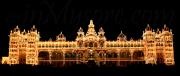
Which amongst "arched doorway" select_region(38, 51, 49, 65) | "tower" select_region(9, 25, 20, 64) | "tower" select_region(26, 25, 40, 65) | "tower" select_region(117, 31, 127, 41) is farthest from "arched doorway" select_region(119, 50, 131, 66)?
"tower" select_region(9, 25, 20, 64)

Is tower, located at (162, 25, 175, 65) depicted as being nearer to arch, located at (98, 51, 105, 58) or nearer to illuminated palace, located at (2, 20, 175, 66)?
illuminated palace, located at (2, 20, 175, 66)

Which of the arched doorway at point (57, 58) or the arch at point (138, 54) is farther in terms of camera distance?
the arch at point (138, 54)

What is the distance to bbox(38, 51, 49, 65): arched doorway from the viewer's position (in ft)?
120

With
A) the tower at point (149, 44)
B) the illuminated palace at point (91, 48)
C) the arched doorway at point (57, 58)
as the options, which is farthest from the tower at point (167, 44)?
the arched doorway at point (57, 58)

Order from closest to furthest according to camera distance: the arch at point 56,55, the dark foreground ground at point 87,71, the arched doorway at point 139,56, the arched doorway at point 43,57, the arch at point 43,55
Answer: the dark foreground ground at point 87,71 < the arched doorway at point 139,56 < the arched doorway at point 43,57 < the arch at point 56,55 < the arch at point 43,55

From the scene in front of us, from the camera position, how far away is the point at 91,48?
36.9 meters

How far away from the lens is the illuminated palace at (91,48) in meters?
36.5

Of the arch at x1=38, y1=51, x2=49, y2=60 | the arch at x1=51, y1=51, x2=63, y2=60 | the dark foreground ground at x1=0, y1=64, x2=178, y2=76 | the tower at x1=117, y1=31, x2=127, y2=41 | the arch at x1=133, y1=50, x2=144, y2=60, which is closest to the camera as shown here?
the dark foreground ground at x1=0, y1=64, x2=178, y2=76

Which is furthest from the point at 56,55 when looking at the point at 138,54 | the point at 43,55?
the point at 138,54

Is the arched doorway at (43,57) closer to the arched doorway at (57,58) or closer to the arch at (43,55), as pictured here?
the arch at (43,55)

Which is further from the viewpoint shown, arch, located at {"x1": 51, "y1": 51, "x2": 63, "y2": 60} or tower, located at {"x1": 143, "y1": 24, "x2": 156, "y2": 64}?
arch, located at {"x1": 51, "y1": 51, "x2": 63, "y2": 60}

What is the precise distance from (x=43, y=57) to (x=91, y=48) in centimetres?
555

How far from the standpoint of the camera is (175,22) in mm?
34938

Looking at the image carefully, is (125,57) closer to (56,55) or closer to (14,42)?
(56,55)
